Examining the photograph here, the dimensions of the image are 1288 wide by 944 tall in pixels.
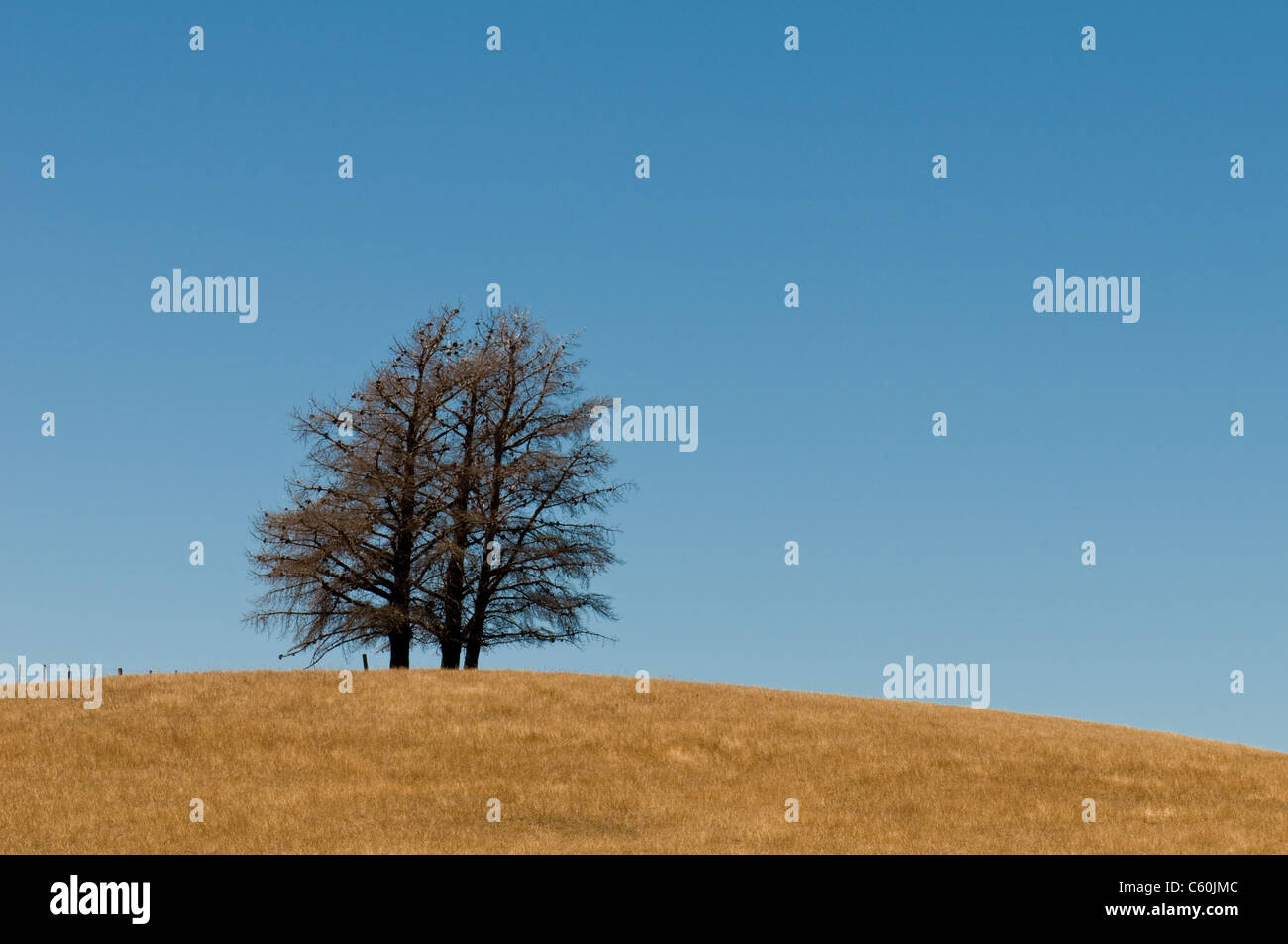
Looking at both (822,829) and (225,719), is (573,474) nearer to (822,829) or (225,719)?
(225,719)

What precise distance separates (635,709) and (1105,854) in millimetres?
15170

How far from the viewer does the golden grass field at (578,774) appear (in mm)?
24375

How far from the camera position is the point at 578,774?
29.4m

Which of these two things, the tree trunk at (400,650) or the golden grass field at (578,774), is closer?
the golden grass field at (578,774)

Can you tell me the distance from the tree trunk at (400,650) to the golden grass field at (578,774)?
3.23 m

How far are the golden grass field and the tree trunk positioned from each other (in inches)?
127

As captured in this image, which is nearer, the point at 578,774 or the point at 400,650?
the point at 578,774

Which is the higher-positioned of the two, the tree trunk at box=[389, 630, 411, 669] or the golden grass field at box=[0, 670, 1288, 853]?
the tree trunk at box=[389, 630, 411, 669]

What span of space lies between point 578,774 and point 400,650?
1509 centimetres

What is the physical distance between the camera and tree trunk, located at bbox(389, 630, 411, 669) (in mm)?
42875

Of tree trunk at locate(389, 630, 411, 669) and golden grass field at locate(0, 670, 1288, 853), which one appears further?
tree trunk at locate(389, 630, 411, 669)

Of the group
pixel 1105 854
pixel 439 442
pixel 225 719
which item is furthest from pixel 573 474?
pixel 1105 854

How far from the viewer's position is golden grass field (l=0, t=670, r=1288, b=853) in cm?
2438
